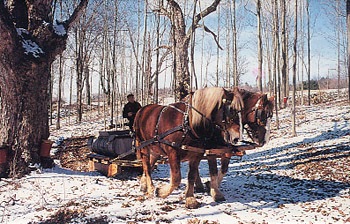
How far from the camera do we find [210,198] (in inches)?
231

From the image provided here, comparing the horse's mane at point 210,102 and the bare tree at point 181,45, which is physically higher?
the bare tree at point 181,45

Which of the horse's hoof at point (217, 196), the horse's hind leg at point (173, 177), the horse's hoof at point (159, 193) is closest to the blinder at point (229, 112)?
the horse's hind leg at point (173, 177)

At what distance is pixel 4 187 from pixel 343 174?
25.3 feet

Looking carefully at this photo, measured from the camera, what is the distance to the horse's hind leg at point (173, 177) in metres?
5.22

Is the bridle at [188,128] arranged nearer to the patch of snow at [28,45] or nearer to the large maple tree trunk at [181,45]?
the patch of snow at [28,45]

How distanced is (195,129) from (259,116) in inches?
41.9

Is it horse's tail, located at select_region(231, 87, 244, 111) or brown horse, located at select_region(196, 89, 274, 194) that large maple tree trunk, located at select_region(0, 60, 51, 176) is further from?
brown horse, located at select_region(196, 89, 274, 194)

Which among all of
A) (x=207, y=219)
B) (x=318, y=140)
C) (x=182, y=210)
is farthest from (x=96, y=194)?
(x=318, y=140)

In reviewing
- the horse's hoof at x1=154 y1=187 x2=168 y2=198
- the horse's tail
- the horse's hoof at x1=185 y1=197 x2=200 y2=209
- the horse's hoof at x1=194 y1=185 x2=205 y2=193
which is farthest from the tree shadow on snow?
the horse's tail

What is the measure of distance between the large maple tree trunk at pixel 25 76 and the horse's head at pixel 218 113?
4.32 metres

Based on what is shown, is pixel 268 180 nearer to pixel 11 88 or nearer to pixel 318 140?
pixel 318 140

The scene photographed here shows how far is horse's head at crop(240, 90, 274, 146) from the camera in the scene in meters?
5.05

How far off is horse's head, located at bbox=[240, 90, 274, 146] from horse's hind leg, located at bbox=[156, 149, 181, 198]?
1333 mm

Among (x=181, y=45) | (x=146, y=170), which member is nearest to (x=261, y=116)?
(x=146, y=170)
